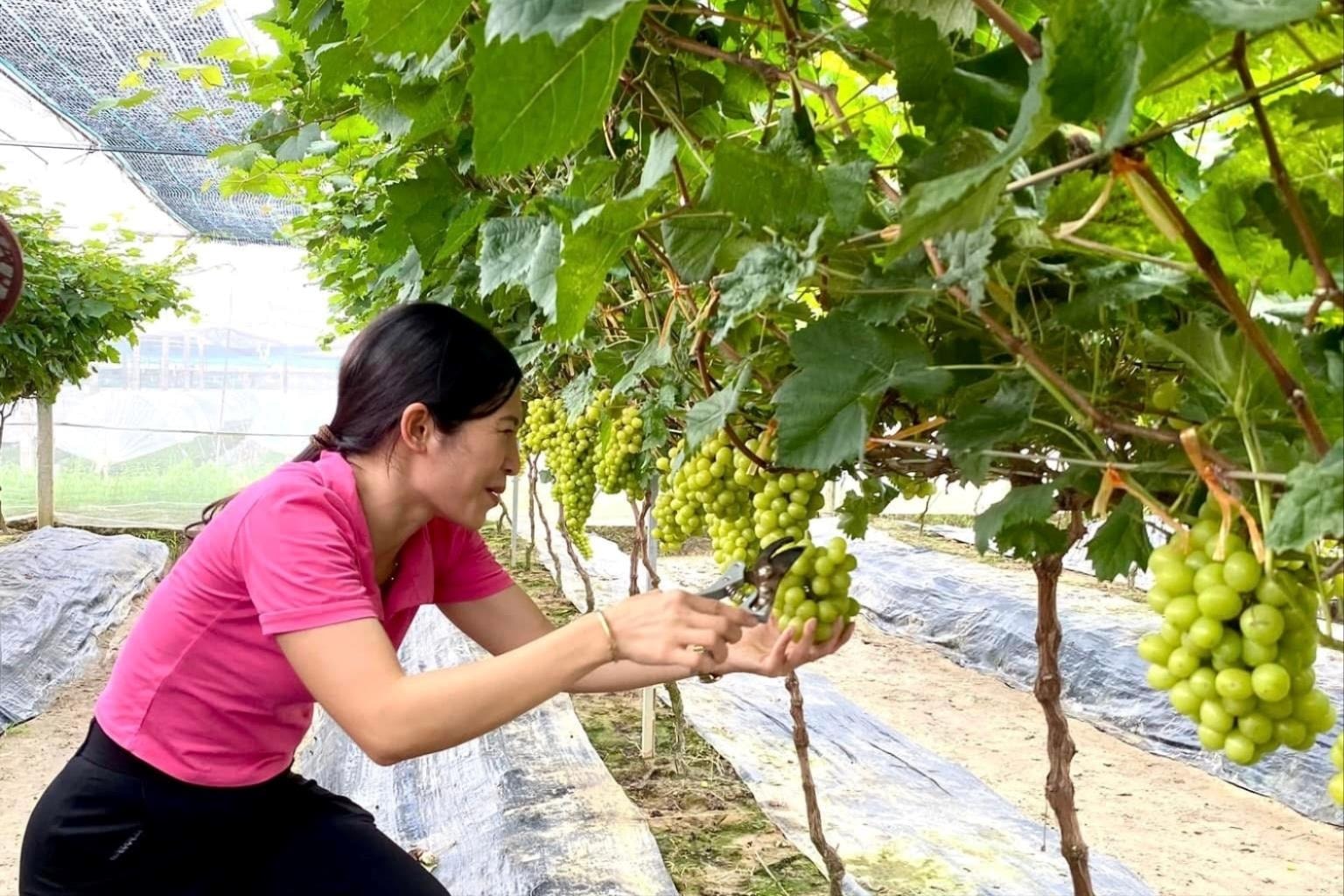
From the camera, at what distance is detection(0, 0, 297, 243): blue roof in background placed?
5848 mm

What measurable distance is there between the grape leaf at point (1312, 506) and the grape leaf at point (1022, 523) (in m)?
0.36

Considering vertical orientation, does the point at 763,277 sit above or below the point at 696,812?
above

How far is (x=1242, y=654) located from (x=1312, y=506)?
0.12m

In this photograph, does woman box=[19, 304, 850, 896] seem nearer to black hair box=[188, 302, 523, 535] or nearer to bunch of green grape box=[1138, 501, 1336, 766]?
black hair box=[188, 302, 523, 535]

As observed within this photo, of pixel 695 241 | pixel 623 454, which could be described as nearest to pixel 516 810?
pixel 623 454

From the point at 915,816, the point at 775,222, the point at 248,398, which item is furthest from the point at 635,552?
the point at 248,398

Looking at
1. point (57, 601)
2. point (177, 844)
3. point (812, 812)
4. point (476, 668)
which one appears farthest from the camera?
point (57, 601)

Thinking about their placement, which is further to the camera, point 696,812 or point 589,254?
point 696,812

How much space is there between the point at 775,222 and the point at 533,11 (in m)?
0.36

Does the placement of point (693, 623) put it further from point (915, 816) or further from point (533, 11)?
point (915, 816)

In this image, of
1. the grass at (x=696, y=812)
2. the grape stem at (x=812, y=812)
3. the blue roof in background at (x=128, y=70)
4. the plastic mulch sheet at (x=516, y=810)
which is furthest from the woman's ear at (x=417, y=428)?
the blue roof in background at (x=128, y=70)

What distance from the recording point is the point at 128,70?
6727mm

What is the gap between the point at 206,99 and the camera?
24.3 feet

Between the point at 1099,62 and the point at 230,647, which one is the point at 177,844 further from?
the point at 1099,62
